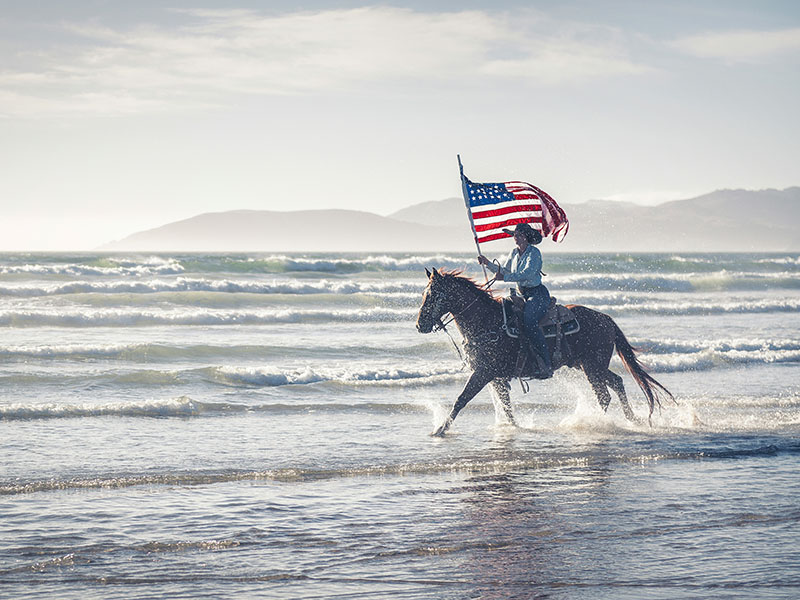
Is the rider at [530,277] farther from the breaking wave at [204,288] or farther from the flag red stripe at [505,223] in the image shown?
the breaking wave at [204,288]

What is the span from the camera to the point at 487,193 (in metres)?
12.9

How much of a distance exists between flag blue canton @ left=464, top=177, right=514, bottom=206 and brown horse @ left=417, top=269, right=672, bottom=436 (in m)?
1.26

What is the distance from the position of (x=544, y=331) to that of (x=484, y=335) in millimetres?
848

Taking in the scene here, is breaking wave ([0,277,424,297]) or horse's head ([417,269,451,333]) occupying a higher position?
horse's head ([417,269,451,333])

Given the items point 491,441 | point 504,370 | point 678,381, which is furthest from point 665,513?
point 678,381

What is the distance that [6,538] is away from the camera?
7.12 metres

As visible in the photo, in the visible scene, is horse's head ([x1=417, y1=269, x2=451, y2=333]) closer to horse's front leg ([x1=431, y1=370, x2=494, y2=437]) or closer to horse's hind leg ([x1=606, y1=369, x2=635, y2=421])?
horse's front leg ([x1=431, y1=370, x2=494, y2=437])

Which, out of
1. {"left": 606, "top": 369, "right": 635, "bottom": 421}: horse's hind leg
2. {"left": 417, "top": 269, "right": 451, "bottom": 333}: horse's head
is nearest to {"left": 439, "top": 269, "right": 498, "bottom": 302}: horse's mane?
{"left": 417, "top": 269, "right": 451, "bottom": 333}: horse's head

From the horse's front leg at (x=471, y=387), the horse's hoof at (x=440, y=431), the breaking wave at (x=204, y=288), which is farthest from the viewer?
the breaking wave at (x=204, y=288)

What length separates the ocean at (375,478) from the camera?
641 centimetres

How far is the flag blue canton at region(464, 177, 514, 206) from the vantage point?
42.0 ft

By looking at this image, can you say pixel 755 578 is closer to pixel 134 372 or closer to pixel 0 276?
pixel 134 372

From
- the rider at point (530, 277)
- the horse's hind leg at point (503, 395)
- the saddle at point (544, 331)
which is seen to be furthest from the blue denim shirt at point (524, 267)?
the horse's hind leg at point (503, 395)

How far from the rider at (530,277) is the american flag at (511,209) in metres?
0.52
